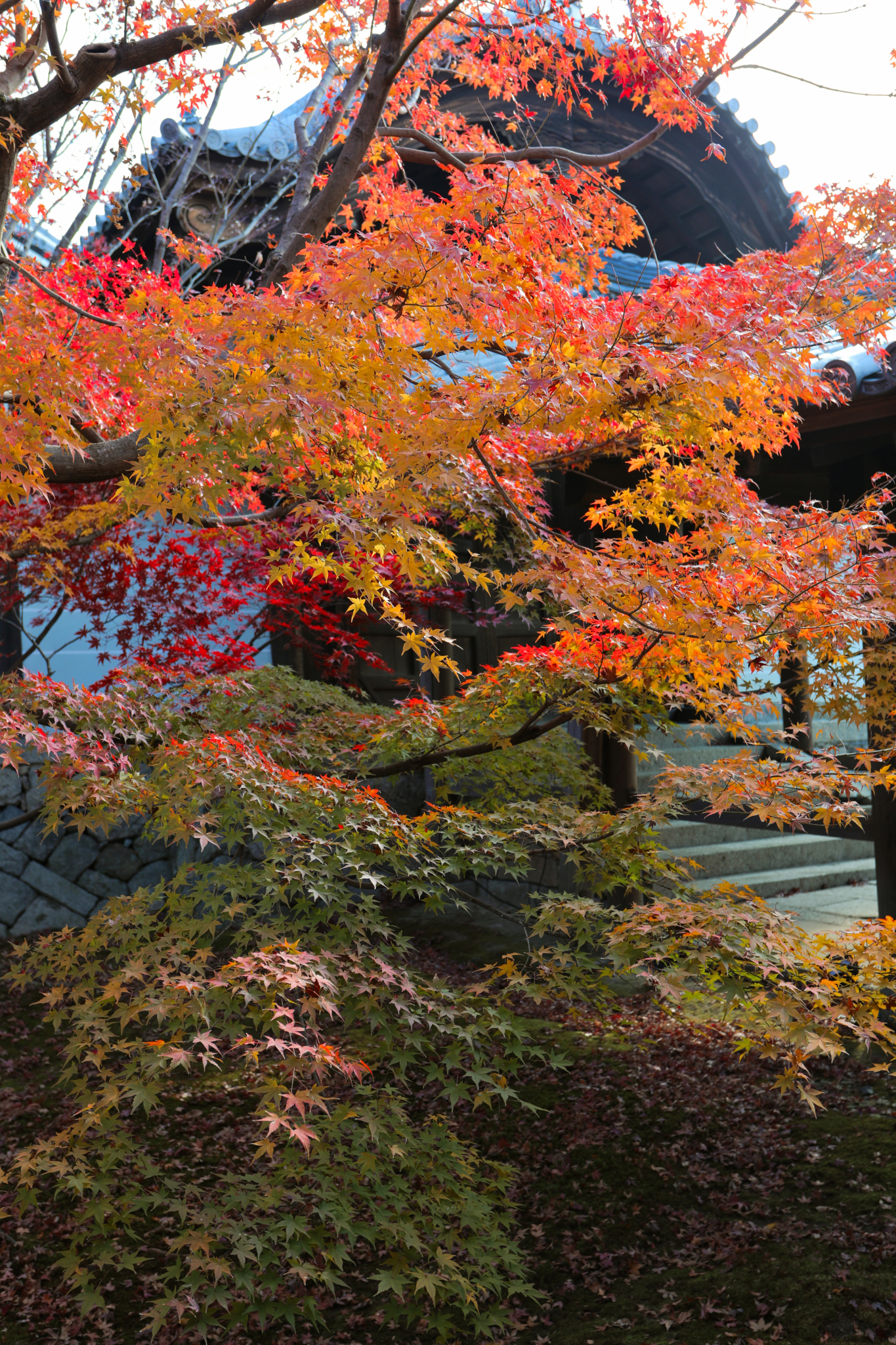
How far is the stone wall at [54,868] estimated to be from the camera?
8773mm

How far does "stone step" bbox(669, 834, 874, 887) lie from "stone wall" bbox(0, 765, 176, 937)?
4.96 metres

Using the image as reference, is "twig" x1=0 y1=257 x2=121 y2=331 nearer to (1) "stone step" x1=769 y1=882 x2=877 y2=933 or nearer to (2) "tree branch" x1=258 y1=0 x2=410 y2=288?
(2) "tree branch" x1=258 y1=0 x2=410 y2=288

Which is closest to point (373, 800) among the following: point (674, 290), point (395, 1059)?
point (395, 1059)

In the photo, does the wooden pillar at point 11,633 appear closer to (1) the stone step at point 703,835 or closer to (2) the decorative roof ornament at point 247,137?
(2) the decorative roof ornament at point 247,137

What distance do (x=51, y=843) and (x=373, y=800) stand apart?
6.33 meters

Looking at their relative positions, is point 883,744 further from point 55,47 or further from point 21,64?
point 21,64

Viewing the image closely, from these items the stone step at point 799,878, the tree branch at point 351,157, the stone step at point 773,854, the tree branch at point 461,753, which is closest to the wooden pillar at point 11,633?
the tree branch at point 351,157

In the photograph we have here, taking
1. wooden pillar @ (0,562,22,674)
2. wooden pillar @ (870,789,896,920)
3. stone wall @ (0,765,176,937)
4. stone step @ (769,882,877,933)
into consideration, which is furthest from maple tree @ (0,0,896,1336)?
stone wall @ (0,765,176,937)

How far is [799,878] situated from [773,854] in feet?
1.19

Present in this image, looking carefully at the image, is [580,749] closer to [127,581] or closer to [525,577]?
[525,577]

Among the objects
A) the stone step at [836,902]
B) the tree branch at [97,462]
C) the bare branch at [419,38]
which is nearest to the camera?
the bare branch at [419,38]

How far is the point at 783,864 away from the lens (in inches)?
336

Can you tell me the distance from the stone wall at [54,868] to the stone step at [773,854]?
16.3 feet

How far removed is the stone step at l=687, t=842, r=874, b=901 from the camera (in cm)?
795
